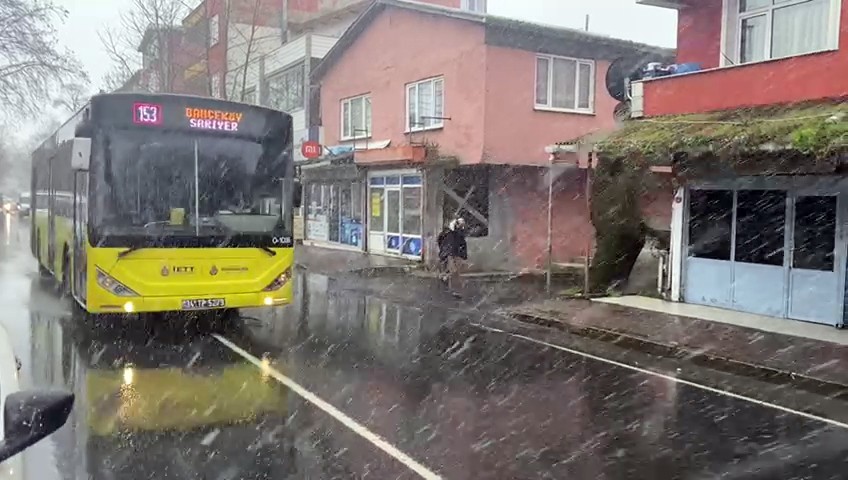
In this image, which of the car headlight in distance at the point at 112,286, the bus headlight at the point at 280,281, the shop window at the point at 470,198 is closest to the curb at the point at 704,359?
the bus headlight at the point at 280,281

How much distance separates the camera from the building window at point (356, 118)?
2507 centimetres

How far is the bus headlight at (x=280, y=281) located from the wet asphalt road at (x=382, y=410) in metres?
0.70

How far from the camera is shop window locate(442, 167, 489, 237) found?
2088 cm

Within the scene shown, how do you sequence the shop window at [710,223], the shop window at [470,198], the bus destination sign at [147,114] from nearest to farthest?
Answer: the bus destination sign at [147,114] < the shop window at [710,223] < the shop window at [470,198]

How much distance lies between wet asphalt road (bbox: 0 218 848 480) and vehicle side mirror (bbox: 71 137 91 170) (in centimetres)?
227

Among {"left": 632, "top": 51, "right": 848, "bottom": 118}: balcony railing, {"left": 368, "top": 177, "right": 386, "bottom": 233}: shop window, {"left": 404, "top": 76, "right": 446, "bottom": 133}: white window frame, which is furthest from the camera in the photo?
{"left": 368, "top": 177, "right": 386, "bottom": 233}: shop window

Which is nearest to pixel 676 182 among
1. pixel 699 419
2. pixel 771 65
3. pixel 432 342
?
pixel 771 65

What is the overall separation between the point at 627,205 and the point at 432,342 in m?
5.98

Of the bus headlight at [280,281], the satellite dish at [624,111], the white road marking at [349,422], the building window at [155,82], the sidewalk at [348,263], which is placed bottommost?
the sidewalk at [348,263]

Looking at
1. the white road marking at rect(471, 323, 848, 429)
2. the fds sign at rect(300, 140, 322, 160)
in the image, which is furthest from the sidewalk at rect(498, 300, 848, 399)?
the fds sign at rect(300, 140, 322, 160)

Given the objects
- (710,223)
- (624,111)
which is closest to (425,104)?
(624,111)

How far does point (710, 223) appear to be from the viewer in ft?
44.5

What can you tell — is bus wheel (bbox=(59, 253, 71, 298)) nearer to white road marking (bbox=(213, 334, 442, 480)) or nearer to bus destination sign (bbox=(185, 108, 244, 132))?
bus destination sign (bbox=(185, 108, 244, 132))

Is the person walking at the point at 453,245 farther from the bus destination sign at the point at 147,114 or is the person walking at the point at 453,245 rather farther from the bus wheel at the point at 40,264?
the bus destination sign at the point at 147,114
